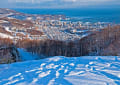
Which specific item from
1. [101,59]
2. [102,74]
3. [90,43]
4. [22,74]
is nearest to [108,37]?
[90,43]

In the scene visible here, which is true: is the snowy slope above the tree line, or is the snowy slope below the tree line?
below

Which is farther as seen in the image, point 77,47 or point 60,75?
point 77,47

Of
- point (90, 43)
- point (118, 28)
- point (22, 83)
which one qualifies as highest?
point (118, 28)

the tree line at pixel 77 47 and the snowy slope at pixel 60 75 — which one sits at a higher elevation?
the tree line at pixel 77 47

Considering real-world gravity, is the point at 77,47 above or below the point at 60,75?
above

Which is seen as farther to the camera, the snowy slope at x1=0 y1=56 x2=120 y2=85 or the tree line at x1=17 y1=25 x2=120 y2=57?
the tree line at x1=17 y1=25 x2=120 y2=57

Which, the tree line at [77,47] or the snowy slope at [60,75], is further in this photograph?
the tree line at [77,47]

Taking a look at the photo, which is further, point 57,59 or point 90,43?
point 90,43

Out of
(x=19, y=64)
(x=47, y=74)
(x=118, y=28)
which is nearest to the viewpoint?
(x=47, y=74)

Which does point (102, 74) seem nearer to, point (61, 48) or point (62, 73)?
point (62, 73)

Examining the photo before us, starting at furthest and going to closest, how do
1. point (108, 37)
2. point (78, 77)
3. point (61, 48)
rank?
point (108, 37) → point (61, 48) → point (78, 77)

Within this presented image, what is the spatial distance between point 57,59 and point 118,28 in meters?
5.46

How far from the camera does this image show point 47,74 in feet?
9.67

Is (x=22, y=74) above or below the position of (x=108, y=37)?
below
